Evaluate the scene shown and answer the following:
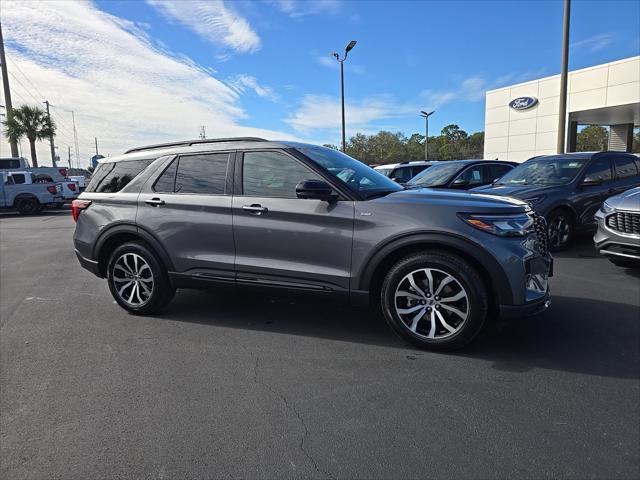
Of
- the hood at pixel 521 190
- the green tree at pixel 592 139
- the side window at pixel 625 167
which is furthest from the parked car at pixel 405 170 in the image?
the green tree at pixel 592 139

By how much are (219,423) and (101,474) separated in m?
0.66

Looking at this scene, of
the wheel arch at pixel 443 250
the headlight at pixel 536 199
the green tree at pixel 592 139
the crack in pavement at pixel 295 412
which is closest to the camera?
the crack in pavement at pixel 295 412

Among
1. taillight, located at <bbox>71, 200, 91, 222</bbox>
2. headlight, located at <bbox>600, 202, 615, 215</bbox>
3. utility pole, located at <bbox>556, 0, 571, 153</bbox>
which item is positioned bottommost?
headlight, located at <bbox>600, 202, 615, 215</bbox>

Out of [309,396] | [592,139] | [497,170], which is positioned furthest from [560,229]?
[592,139]

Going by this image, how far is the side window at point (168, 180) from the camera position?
4.55 m

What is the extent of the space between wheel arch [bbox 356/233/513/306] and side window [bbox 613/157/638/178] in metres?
6.49

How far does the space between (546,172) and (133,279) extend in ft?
Answer: 23.8

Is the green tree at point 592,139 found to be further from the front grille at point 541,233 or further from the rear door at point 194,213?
the rear door at point 194,213

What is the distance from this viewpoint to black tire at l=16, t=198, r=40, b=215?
1922 centimetres

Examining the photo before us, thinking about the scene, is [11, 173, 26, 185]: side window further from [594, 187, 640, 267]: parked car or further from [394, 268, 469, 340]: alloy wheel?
[594, 187, 640, 267]: parked car

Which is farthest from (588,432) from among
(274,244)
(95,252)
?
(95,252)

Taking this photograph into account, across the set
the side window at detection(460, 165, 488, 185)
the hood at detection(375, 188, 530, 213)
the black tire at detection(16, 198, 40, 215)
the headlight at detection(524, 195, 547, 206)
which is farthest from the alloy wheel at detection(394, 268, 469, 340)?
the black tire at detection(16, 198, 40, 215)

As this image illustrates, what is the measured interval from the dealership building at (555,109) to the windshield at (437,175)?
64.3 ft

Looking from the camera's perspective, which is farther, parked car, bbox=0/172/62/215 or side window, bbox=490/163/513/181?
parked car, bbox=0/172/62/215
